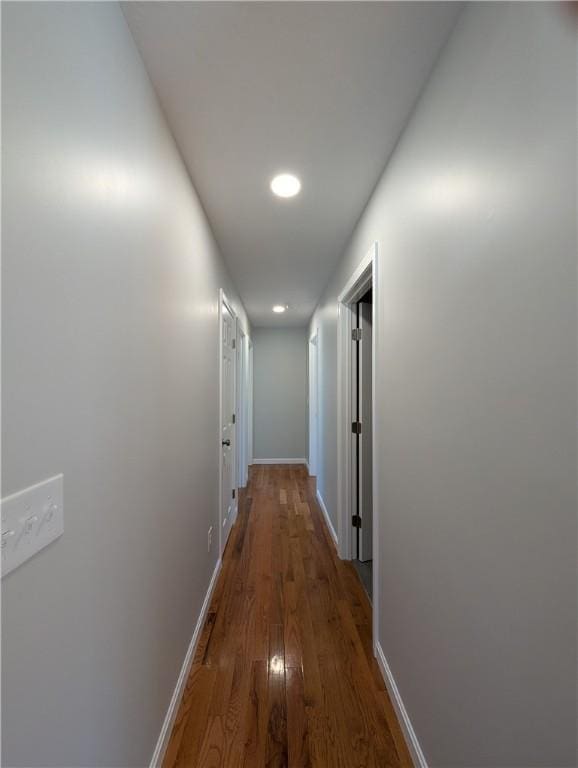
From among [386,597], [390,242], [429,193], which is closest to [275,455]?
[386,597]

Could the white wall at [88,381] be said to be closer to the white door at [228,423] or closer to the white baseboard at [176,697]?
the white baseboard at [176,697]

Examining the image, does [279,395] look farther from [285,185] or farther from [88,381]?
[88,381]

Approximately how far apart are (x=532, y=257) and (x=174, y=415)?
1.30 metres

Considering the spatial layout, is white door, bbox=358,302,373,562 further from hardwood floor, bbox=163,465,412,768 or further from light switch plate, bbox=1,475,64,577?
light switch plate, bbox=1,475,64,577

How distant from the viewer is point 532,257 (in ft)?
2.19

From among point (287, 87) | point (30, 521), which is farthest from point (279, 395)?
point (30, 521)

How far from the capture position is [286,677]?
152 centimetres

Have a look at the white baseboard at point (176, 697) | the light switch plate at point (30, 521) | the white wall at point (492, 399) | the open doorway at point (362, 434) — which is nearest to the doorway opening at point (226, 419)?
the white baseboard at point (176, 697)

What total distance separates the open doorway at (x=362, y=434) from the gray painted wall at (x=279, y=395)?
10.3 ft

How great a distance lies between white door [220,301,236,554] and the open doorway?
1077mm

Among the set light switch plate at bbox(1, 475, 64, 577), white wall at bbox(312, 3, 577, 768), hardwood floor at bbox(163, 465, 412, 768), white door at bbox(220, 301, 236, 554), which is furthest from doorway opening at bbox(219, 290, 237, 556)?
light switch plate at bbox(1, 475, 64, 577)

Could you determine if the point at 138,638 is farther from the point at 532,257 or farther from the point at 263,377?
the point at 263,377

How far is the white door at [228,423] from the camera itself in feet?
8.89

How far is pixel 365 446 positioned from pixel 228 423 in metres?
1.25
